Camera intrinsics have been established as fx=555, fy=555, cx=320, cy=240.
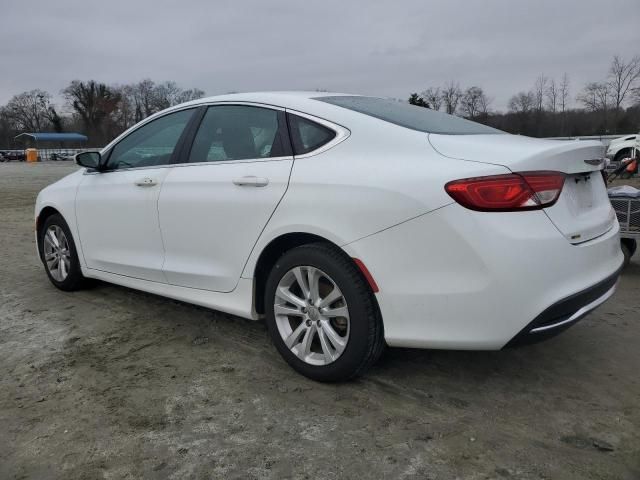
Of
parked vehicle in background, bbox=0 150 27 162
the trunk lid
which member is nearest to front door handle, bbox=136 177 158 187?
the trunk lid

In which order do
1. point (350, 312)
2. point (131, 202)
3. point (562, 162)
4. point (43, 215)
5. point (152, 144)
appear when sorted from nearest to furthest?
point (562, 162) < point (350, 312) < point (131, 202) < point (152, 144) < point (43, 215)

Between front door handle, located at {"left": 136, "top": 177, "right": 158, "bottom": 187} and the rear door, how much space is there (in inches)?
5.6

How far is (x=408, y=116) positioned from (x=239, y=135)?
3.42 ft

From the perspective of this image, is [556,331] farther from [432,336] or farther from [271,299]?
[271,299]

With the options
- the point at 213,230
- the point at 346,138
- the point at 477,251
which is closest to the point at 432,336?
the point at 477,251

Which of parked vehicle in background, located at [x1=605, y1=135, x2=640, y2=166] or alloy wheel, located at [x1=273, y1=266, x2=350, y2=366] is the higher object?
parked vehicle in background, located at [x1=605, y1=135, x2=640, y2=166]

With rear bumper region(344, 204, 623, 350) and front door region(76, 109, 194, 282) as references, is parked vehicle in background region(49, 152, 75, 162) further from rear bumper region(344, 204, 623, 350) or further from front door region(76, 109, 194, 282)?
rear bumper region(344, 204, 623, 350)

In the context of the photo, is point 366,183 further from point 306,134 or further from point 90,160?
A: point 90,160

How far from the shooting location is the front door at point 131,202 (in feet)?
12.4

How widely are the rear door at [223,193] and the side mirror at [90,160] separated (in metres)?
1.01

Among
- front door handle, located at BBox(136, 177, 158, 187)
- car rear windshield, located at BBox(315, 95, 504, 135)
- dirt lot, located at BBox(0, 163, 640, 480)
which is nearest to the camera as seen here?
dirt lot, located at BBox(0, 163, 640, 480)

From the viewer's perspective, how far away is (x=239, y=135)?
3.44 m

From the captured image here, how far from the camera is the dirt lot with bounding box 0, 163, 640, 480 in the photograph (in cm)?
229

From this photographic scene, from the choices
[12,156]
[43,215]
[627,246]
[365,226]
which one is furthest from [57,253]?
[12,156]
